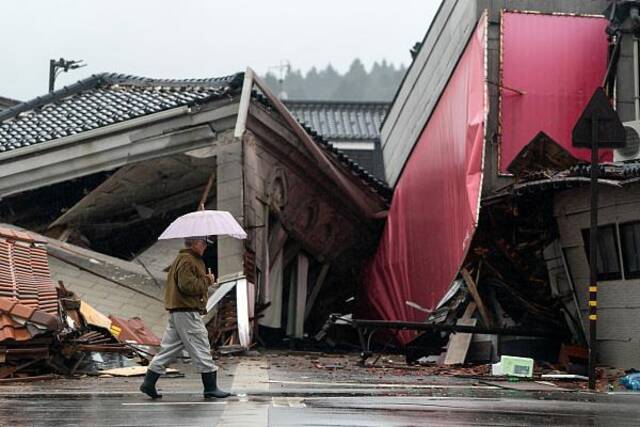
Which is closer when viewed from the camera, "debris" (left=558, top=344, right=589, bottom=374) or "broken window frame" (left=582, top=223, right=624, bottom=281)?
"broken window frame" (left=582, top=223, right=624, bottom=281)

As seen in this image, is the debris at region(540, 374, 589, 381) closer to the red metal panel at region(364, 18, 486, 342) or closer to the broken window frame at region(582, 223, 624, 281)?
the broken window frame at region(582, 223, 624, 281)

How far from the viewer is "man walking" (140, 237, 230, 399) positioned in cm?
961

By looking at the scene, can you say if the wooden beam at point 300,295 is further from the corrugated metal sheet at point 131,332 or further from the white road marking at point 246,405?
the white road marking at point 246,405

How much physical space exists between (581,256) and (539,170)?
5.44ft

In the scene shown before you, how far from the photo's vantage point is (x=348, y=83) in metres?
114

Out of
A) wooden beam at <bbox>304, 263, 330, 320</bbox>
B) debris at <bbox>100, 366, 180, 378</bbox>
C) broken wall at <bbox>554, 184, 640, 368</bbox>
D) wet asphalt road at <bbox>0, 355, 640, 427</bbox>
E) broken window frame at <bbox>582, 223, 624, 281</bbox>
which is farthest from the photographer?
wooden beam at <bbox>304, 263, 330, 320</bbox>

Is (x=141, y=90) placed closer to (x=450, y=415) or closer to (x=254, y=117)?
(x=254, y=117)

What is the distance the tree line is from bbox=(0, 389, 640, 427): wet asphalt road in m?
86.5


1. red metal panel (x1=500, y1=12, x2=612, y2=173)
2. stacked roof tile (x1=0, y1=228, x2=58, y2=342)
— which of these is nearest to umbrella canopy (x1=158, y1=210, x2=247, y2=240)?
stacked roof tile (x1=0, y1=228, x2=58, y2=342)

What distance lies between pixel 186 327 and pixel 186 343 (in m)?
0.16

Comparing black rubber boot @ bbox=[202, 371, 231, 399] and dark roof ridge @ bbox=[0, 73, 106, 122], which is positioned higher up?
dark roof ridge @ bbox=[0, 73, 106, 122]

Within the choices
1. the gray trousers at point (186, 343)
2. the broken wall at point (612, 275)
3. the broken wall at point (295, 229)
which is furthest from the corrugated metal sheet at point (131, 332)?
the broken wall at point (612, 275)

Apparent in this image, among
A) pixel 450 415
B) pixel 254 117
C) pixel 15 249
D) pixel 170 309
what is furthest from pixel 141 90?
pixel 450 415

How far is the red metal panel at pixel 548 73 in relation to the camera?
17203mm
